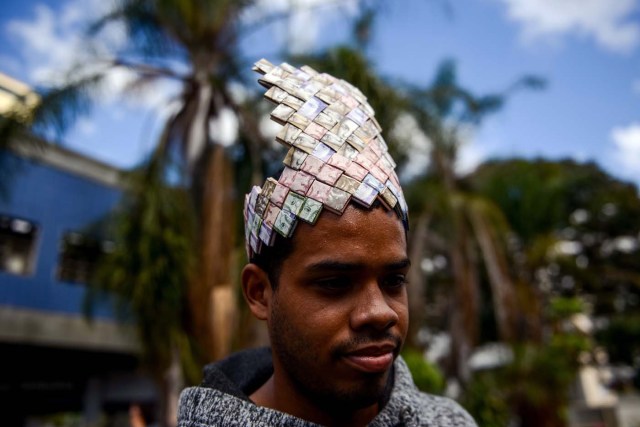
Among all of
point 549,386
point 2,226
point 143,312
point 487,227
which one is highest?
point 2,226

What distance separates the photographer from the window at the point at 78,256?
13172 mm

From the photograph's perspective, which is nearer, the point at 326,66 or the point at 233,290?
the point at 326,66

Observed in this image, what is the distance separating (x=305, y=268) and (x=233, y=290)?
4852 mm

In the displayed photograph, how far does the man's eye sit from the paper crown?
0.16 meters

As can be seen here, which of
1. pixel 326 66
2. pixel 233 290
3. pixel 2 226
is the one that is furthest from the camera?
pixel 2 226

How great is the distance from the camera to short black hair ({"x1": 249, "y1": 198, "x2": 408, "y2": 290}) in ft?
4.47

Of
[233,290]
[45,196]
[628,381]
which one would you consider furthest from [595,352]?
[45,196]

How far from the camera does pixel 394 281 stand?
1.38 metres

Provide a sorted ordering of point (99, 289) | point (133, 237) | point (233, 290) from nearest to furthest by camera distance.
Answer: point (233, 290), point (133, 237), point (99, 289)

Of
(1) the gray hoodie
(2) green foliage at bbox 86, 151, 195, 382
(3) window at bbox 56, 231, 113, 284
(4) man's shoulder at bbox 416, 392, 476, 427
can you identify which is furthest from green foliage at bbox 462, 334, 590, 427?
(3) window at bbox 56, 231, 113, 284

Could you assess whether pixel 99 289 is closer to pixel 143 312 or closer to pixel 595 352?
pixel 143 312

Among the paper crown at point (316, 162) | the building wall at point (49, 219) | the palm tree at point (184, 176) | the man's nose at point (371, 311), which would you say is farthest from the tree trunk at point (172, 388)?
the building wall at point (49, 219)

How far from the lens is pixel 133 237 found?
666 centimetres

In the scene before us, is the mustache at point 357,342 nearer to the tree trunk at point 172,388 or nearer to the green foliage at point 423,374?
the green foliage at point 423,374
